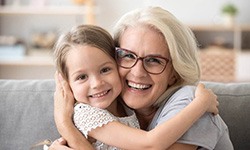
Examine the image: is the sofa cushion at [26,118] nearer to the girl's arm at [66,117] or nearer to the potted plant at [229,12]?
the girl's arm at [66,117]

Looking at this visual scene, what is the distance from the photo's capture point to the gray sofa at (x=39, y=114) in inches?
79.2

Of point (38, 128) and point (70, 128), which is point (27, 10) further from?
point (70, 128)

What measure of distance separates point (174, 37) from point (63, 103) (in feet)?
1.46

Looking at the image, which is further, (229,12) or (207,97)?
(229,12)

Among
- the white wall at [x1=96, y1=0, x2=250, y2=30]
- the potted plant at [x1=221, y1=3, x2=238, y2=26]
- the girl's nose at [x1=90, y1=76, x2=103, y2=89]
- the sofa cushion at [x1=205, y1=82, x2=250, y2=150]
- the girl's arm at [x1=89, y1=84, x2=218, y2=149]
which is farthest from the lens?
the white wall at [x1=96, y1=0, x2=250, y2=30]

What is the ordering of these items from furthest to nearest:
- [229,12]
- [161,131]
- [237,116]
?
[229,12] → [237,116] → [161,131]

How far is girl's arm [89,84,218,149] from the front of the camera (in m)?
1.52

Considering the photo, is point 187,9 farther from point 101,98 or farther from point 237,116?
point 101,98

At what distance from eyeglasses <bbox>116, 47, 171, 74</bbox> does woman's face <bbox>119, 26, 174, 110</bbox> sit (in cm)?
1

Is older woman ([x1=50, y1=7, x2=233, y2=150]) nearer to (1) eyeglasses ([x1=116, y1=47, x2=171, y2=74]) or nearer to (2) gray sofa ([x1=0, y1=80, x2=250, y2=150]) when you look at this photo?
(1) eyeglasses ([x1=116, y1=47, x2=171, y2=74])

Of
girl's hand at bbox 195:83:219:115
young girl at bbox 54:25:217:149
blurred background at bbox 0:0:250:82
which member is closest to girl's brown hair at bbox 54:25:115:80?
young girl at bbox 54:25:217:149

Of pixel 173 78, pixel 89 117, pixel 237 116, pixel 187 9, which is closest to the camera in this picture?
pixel 89 117

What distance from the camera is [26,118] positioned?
205 cm

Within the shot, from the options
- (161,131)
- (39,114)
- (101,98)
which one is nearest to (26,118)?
(39,114)
